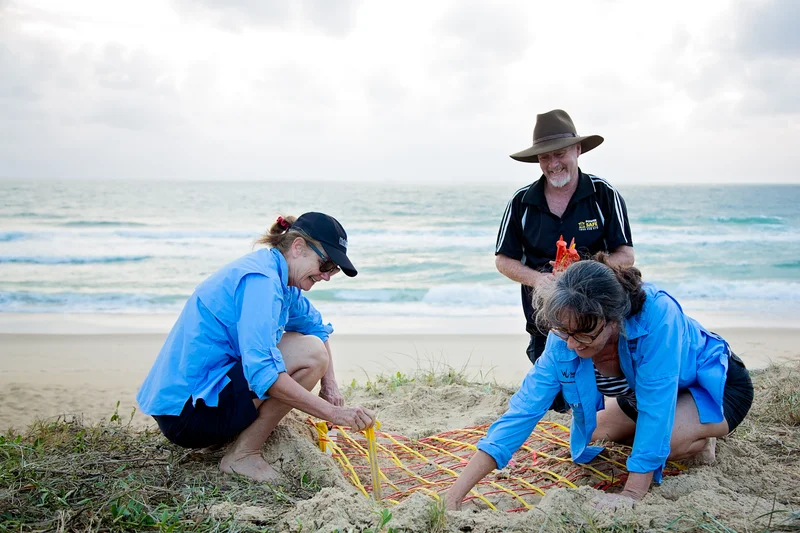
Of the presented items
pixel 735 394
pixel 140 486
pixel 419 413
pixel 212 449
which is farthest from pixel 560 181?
pixel 140 486

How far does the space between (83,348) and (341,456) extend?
477 cm

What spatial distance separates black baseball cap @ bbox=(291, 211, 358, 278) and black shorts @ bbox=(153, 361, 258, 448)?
0.66m

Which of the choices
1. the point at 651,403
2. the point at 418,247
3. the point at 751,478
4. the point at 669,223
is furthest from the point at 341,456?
the point at 669,223

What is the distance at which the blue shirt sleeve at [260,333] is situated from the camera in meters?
2.82

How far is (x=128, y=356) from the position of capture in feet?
23.0

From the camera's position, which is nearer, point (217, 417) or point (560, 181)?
point (217, 417)

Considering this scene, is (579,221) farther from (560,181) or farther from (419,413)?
(419,413)

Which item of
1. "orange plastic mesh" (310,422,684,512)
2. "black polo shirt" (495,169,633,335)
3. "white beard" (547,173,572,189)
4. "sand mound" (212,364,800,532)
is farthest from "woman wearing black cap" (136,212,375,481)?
"white beard" (547,173,572,189)

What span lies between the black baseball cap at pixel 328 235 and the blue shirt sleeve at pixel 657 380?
1.26 meters

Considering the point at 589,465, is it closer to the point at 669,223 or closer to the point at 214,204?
the point at 669,223

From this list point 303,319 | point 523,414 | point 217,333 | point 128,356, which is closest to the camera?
point 523,414

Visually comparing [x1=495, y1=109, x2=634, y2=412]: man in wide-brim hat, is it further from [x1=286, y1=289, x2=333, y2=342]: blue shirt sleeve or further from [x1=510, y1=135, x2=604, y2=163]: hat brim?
[x1=286, y1=289, x2=333, y2=342]: blue shirt sleeve

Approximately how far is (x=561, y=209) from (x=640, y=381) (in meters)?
1.58

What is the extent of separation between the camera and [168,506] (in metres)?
2.76
